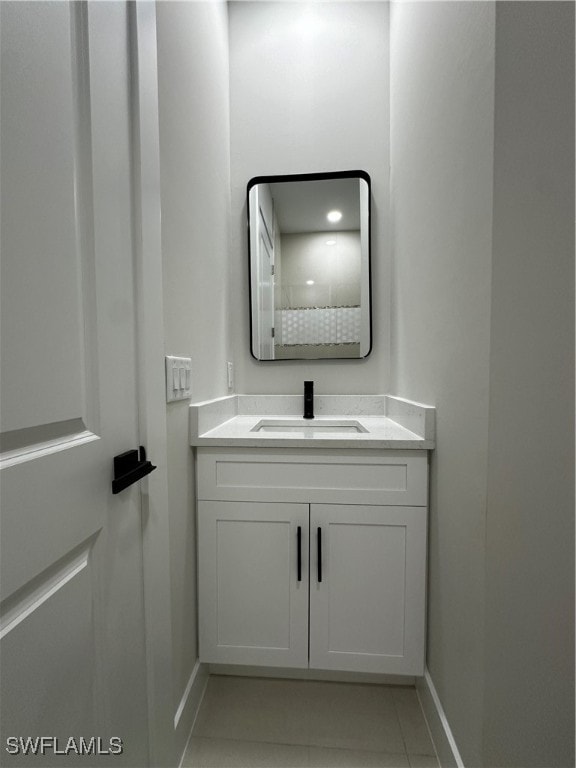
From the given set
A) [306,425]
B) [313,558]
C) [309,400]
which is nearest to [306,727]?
[313,558]

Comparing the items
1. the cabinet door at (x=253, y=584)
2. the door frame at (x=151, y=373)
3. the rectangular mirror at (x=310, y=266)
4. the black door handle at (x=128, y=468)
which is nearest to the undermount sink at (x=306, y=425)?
the rectangular mirror at (x=310, y=266)

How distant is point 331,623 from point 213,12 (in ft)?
7.81

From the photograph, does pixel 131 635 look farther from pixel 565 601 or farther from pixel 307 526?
pixel 565 601

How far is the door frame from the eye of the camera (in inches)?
26.6

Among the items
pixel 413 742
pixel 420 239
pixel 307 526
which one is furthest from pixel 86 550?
pixel 420 239

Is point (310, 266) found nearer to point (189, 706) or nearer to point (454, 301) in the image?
point (454, 301)

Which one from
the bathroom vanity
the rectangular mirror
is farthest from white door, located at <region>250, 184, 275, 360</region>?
Answer: the bathroom vanity

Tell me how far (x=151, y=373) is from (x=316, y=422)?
3.09 ft

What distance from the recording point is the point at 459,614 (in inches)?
34.2

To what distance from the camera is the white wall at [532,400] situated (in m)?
0.58

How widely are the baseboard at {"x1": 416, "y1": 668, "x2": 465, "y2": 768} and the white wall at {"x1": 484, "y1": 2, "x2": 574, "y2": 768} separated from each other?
193 mm

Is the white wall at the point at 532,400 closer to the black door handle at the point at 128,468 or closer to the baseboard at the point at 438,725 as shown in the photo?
the baseboard at the point at 438,725

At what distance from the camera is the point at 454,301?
0.90m

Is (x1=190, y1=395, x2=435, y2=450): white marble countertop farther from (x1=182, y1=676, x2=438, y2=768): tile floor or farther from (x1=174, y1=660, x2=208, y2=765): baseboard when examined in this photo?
(x1=182, y1=676, x2=438, y2=768): tile floor
